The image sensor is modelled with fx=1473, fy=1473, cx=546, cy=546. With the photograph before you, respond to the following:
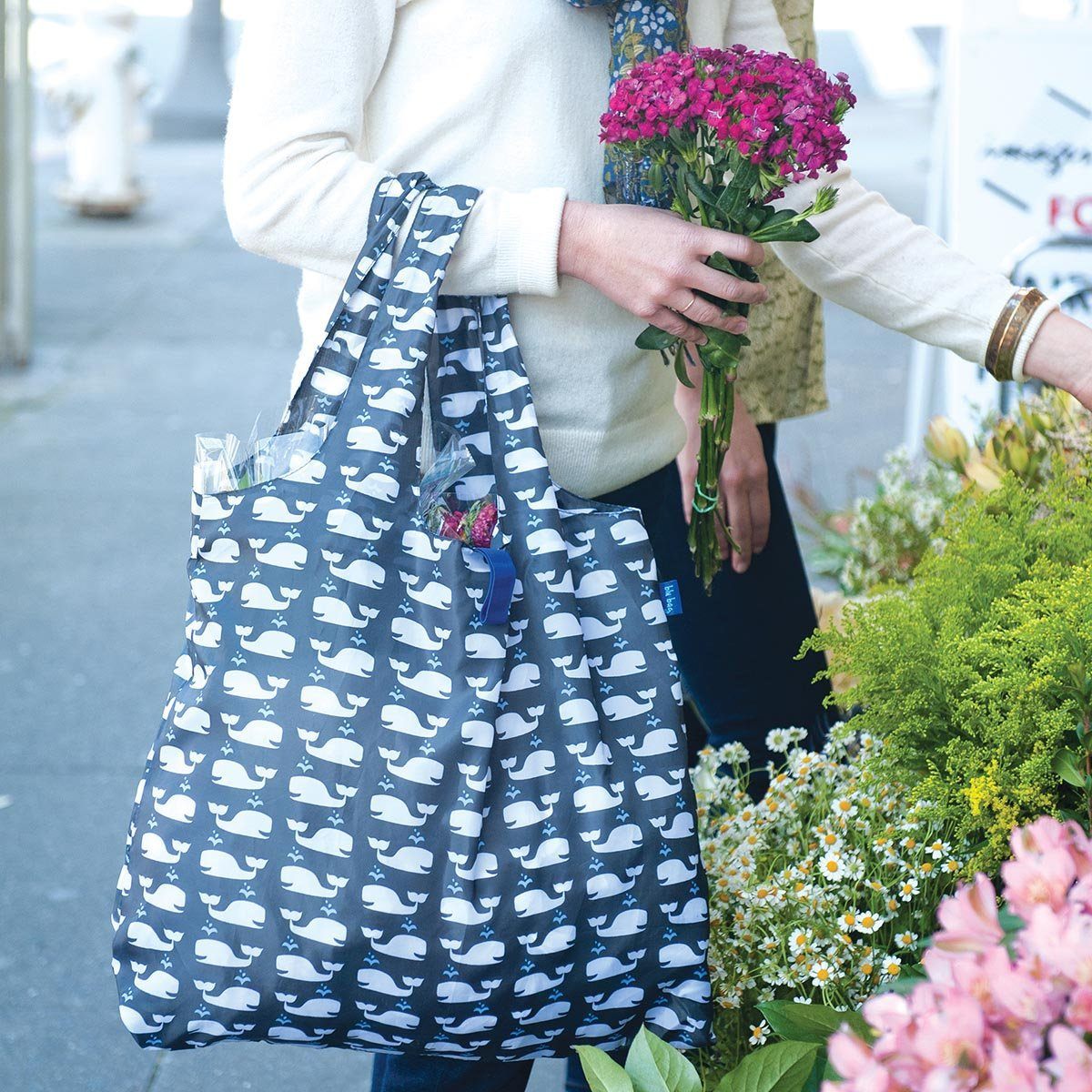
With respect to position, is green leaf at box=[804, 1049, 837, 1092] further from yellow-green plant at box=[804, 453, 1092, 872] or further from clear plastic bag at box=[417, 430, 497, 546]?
clear plastic bag at box=[417, 430, 497, 546]

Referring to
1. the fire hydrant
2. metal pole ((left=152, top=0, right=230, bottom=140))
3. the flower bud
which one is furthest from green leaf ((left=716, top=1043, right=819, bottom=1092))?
metal pole ((left=152, top=0, right=230, bottom=140))

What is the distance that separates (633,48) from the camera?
1.60 meters

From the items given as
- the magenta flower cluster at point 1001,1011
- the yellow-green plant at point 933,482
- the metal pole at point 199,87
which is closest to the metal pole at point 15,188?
the yellow-green plant at point 933,482

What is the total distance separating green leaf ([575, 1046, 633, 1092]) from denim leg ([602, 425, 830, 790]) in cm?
83

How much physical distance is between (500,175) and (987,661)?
2.46 feet

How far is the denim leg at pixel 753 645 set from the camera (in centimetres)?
217

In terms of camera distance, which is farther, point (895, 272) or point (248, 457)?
point (895, 272)

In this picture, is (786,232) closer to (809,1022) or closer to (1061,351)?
(1061,351)

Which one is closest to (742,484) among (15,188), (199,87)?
(15,188)

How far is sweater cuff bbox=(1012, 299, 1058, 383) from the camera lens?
172 centimetres

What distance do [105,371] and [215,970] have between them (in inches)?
237

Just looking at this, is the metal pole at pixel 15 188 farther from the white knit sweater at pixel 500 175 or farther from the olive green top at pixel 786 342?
the white knit sweater at pixel 500 175

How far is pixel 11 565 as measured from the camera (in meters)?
4.86

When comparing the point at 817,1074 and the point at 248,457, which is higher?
the point at 248,457
